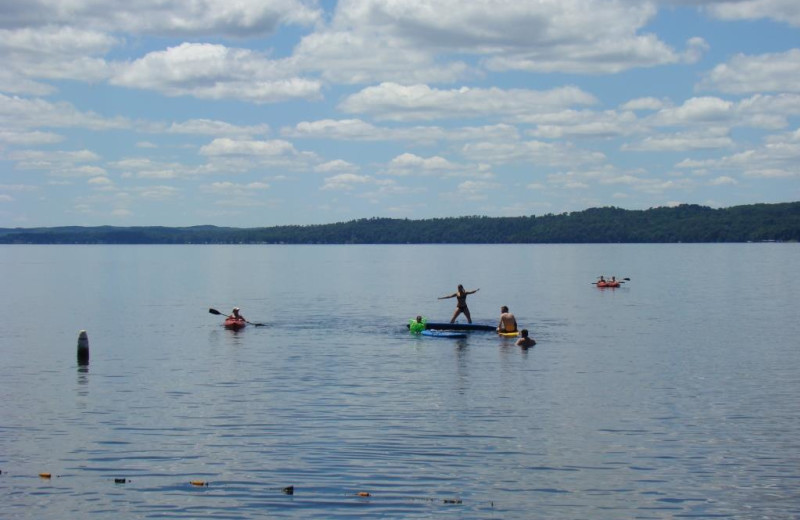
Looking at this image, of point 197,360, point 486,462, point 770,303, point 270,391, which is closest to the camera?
point 486,462

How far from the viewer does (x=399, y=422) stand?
26.7m

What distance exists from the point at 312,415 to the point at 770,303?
5736 cm

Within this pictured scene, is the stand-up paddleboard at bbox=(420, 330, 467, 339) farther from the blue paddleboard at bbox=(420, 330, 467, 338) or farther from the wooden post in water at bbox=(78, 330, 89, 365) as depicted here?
the wooden post in water at bbox=(78, 330, 89, 365)

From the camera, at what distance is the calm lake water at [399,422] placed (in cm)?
1945

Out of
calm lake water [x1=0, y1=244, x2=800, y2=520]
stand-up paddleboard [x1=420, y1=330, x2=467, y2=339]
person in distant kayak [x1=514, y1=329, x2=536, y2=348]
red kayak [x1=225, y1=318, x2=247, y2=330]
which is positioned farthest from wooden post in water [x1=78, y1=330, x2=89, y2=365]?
person in distant kayak [x1=514, y1=329, x2=536, y2=348]

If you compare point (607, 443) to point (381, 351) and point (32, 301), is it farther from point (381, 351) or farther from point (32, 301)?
point (32, 301)

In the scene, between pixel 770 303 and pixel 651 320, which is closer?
pixel 651 320

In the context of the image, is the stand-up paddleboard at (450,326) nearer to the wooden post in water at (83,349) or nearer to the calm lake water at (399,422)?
the calm lake water at (399,422)

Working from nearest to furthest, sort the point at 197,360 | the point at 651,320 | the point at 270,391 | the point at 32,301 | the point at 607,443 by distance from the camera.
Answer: the point at 607,443, the point at 270,391, the point at 197,360, the point at 651,320, the point at 32,301

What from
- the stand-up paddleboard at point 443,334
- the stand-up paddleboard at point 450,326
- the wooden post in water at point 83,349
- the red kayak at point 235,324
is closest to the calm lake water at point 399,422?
the stand-up paddleboard at point 443,334

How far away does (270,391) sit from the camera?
1272 inches

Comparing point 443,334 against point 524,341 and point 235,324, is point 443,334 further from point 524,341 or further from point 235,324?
point 235,324

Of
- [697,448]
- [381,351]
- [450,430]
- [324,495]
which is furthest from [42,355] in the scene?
[697,448]

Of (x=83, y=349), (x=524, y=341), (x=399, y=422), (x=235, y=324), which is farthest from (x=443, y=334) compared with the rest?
(x=399, y=422)
